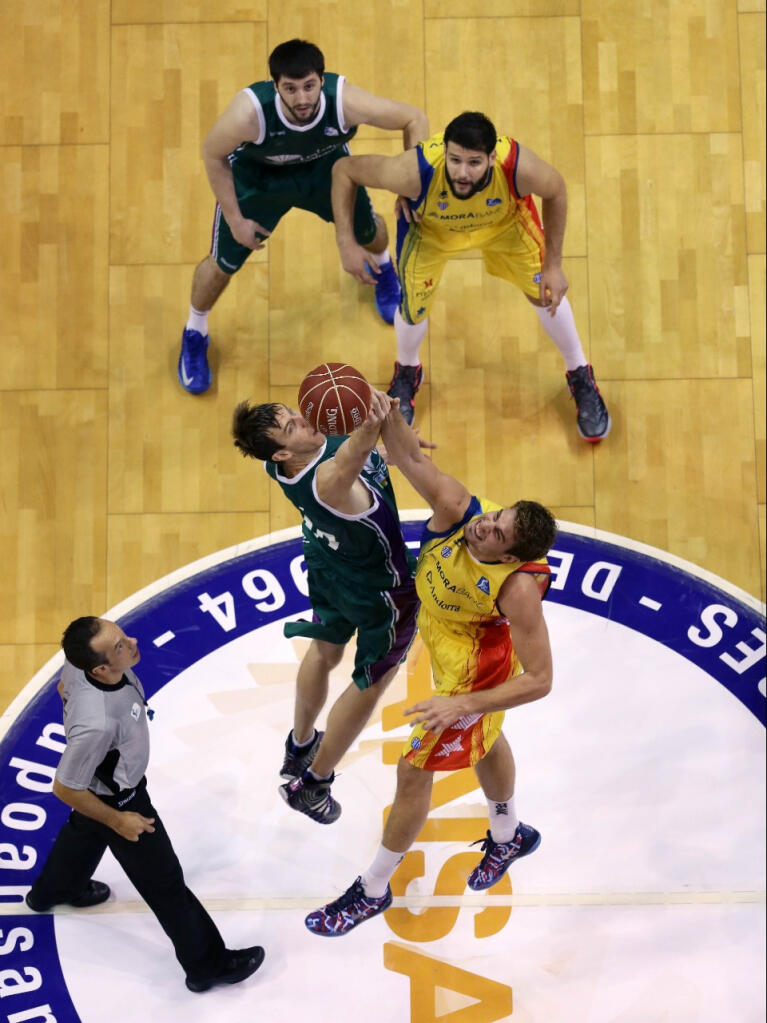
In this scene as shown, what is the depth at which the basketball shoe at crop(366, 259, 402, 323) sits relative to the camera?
597 cm

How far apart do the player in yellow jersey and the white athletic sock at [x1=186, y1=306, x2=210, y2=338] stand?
2034 millimetres

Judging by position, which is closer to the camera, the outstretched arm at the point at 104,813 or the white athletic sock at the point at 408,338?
the outstretched arm at the point at 104,813

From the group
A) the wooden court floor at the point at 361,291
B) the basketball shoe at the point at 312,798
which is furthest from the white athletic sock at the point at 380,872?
the wooden court floor at the point at 361,291

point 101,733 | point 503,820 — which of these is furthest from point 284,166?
point 503,820

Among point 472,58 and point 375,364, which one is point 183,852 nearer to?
point 375,364

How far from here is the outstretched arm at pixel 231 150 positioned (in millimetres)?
5016

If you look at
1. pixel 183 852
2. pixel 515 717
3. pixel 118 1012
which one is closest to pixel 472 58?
pixel 515 717

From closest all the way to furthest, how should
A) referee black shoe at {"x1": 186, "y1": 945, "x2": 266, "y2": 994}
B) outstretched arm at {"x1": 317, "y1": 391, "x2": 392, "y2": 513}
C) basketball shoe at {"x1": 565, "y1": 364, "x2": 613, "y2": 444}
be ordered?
outstretched arm at {"x1": 317, "y1": 391, "x2": 392, "y2": 513}
referee black shoe at {"x1": 186, "y1": 945, "x2": 266, "y2": 994}
basketball shoe at {"x1": 565, "y1": 364, "x2": 613, "y2": 444}

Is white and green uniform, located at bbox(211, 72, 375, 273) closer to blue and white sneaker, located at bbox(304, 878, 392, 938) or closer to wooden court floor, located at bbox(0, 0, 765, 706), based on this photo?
wooden court floor, located at bbox(0, 0, 765, 706)

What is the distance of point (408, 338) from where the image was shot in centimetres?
561

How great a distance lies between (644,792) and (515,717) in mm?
668

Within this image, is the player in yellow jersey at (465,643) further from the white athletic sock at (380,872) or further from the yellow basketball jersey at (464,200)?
the yellow basketball jersey at (464,200)

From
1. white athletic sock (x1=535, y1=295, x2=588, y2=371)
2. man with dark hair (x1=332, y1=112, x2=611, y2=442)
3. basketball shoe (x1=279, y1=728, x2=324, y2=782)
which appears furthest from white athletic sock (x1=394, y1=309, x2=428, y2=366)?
basketball shoe (x1=279, y1=728, x2=324, y2=782)

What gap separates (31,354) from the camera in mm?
6133
